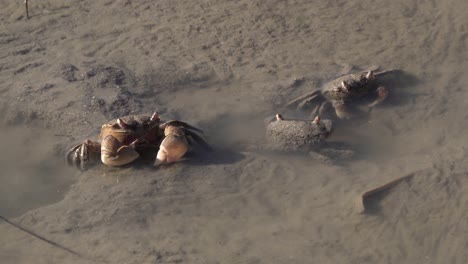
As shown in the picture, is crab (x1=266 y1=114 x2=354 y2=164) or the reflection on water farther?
crab (x1=266 y1=114 x2=354 y2=164)

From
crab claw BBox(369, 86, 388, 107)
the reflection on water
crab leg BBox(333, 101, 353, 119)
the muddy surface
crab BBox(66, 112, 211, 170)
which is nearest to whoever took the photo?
the muddy surface

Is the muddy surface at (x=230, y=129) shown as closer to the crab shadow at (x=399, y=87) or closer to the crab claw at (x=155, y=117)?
the crab shadow at (x=399, y=87)

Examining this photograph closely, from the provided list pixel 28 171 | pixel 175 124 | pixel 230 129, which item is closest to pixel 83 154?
pixel 28 171

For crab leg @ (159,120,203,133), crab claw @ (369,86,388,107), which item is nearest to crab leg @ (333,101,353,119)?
crab claw @ (369,86,388,107)

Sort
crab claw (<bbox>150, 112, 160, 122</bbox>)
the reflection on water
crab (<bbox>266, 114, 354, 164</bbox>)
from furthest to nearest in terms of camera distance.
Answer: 1. crab (<bbox>266, 114, 354, 164</bbox>)
2. crab claw (<bbox>150, 112, 160, 122</bbox>)
3. the reflection on water

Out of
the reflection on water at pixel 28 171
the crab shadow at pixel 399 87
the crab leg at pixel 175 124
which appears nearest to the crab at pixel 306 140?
the crab leg at pixel 175 124

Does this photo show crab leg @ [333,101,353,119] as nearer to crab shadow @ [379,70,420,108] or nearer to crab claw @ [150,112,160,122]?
crab shadow @ [379,70,420,108]

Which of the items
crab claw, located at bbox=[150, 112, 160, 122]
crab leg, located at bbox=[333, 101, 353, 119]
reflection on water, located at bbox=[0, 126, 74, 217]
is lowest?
crab leg, located at bbox=[333, 101, 353, 119]
